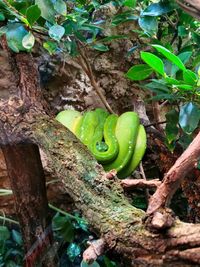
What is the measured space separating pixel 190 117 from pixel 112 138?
1.03ft

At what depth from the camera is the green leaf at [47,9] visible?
0.94 metres

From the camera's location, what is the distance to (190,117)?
35.8 inches

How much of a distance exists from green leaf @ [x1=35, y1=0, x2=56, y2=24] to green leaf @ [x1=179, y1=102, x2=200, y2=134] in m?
0.43

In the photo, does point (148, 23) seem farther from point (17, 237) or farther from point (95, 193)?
point (17, 237)

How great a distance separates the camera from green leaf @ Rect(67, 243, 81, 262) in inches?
54.6

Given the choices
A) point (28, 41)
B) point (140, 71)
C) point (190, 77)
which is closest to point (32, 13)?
point (28, 41)

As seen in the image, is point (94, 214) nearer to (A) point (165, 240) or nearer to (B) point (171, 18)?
(A) point (165, 240)

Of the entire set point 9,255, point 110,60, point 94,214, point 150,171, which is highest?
point 94,214

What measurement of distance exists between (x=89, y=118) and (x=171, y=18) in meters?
0.56

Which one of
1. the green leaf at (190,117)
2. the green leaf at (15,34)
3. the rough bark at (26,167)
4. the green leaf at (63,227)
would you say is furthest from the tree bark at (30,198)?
the green leaf at (190,117)

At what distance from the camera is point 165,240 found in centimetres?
62

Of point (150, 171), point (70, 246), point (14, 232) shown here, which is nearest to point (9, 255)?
point (14, 232)

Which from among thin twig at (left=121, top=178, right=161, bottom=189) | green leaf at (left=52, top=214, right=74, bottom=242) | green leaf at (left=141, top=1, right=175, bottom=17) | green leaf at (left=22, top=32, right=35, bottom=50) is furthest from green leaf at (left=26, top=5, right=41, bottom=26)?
green leaf at (left=52, top=214, right=74, bottom=242)

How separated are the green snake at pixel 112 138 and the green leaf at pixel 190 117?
0.25 m
